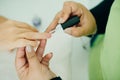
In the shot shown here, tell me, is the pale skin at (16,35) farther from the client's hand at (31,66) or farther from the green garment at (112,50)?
the green garment at (112,50)

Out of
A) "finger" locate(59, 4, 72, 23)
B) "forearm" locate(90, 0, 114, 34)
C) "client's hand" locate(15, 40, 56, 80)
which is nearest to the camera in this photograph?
"client's hand" locate(15, 40, 56, 80)

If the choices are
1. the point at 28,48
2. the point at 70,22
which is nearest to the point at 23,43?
the point at 28,48

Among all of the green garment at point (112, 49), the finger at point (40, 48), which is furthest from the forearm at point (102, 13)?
the finger at point (40, 48)

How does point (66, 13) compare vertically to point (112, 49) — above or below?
above

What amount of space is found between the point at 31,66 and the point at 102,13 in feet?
1.36

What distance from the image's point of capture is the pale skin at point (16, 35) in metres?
0.73

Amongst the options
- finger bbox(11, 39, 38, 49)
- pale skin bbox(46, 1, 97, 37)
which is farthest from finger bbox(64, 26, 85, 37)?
finger bbox(11, 39, 38, 49)

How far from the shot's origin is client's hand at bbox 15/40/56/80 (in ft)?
2.25

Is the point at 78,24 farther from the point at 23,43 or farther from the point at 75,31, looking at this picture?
the point at 23,43

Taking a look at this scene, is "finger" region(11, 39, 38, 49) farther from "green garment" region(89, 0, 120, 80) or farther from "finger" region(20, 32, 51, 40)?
"green garment" region(89, 0, 120, 80)

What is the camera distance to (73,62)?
91 cm

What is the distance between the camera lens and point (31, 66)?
690 millimetres

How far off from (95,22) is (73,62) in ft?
0.52

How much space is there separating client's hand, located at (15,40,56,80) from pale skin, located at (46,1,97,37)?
0.14m
